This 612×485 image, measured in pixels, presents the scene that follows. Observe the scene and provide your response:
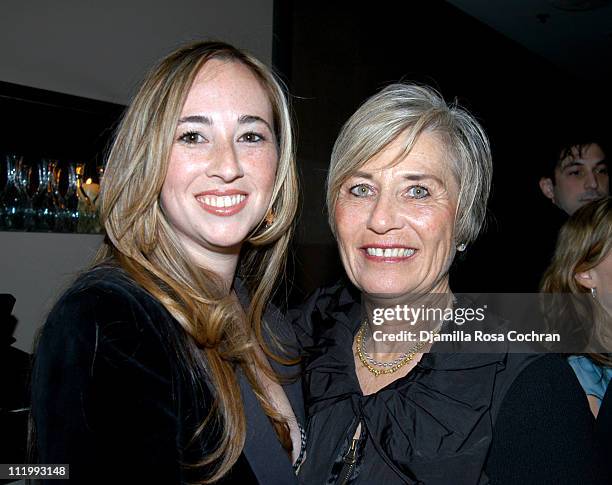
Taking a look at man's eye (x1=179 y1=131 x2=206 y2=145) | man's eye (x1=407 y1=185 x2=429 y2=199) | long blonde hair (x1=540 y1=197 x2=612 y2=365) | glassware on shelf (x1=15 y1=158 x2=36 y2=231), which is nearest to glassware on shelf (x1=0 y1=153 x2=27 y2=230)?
glassware on shelf (x1=15 y1=158 x2=36 y2=231)

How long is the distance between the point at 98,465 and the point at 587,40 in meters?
6.06

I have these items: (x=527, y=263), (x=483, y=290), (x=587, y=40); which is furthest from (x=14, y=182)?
(x=587, y=40)

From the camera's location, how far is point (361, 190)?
154 centimetres

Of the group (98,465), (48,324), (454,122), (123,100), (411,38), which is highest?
(411,38)

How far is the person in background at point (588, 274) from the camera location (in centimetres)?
190

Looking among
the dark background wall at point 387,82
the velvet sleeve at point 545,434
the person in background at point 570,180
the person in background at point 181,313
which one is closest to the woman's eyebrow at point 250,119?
the person in background at point 181,313

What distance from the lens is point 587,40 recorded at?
549cm

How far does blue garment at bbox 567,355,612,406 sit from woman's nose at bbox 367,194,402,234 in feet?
2.84

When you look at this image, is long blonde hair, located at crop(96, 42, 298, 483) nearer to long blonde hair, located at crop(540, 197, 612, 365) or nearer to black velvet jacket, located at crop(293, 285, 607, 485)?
black velvet jacket, located at crop(293, 285, 607, 485)

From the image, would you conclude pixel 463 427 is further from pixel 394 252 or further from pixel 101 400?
pixel 101 400

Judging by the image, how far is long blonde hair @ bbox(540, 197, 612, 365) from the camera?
77.4 inches

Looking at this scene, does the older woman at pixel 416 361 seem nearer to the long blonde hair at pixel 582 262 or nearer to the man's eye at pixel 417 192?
the man's eye at pixel 417 192

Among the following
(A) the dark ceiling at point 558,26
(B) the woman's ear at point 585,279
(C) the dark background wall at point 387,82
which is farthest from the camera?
(A) the dark ceiling at point 558,26

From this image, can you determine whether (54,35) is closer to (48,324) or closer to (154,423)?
(48,324)
